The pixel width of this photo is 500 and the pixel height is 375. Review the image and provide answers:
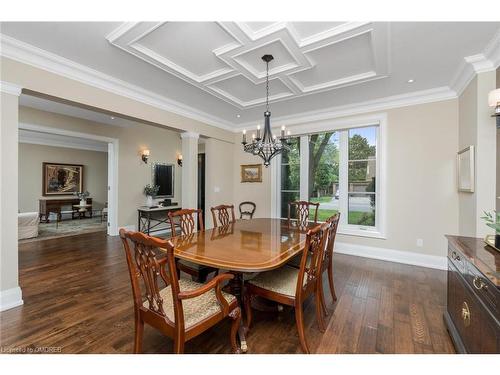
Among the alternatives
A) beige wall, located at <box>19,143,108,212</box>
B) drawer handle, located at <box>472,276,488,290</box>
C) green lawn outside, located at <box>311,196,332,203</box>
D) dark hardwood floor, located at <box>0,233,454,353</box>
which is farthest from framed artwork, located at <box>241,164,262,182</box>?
beige wall, located at <box>19,143,108,212</box>

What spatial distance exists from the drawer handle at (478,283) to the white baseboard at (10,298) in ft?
12.0

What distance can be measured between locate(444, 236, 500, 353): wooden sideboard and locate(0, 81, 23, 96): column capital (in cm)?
381

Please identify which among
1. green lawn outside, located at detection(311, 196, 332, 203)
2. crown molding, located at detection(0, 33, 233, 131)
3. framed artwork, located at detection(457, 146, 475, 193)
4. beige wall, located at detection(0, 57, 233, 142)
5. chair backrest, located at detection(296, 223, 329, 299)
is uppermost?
crown molding, located at detection(0, 33, 233, 131)

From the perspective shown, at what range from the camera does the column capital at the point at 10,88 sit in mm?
2132

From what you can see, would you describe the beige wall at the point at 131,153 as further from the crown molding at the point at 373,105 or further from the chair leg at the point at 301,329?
the chair leg at the point at 301,329

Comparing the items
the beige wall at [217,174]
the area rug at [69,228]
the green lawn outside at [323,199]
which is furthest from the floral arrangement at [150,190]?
the green lawn outside at [323,199]

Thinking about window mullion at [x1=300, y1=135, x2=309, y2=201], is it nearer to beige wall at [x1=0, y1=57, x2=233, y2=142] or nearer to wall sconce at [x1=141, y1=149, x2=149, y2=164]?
beige wall at [x1=0, y1=57, x2=233, y2=142]

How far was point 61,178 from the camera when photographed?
775cm

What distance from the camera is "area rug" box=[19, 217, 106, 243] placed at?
527cm

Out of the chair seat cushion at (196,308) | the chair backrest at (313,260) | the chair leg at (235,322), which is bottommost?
the chair leg at (235,322)

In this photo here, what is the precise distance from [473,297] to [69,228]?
7.78 metres

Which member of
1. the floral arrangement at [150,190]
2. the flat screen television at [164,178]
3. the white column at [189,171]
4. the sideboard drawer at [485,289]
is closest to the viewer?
the sideboard drawer at [485,289]
